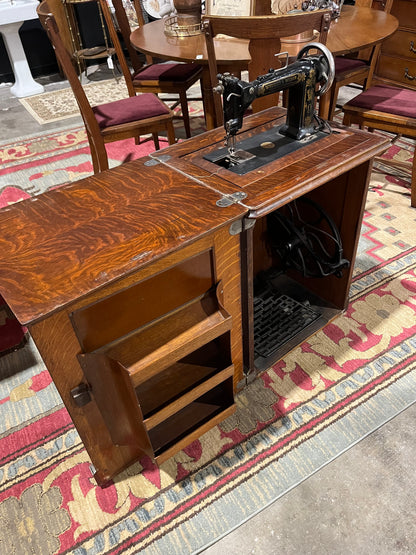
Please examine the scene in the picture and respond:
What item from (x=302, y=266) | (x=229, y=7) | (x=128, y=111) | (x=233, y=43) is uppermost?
(x=229, y=7)

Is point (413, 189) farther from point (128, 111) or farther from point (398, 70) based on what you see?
point (398, 70)

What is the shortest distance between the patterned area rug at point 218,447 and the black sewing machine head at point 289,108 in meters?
0.90

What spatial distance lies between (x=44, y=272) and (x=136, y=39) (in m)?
2.45

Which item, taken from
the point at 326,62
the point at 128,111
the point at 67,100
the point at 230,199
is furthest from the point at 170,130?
the point at 67,100

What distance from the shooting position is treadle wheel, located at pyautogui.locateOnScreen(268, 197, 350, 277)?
1.83 meters

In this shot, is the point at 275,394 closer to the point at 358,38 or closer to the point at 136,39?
the point at 358,38

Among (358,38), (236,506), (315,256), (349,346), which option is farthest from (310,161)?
(358,38)

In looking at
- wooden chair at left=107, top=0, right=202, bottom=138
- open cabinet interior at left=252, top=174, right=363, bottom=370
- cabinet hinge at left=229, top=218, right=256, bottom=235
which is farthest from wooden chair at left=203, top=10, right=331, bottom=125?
wooden chair at left=107, top=0, right=202, bottom=138

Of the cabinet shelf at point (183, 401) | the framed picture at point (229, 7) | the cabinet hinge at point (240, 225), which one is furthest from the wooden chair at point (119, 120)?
the cabinet shelf at point (183, 401)

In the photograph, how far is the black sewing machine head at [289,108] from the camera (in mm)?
1422

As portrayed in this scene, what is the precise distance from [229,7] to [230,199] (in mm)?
2215

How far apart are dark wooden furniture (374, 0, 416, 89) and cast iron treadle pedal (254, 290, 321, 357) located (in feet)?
10.2

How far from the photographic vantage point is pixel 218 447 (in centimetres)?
159

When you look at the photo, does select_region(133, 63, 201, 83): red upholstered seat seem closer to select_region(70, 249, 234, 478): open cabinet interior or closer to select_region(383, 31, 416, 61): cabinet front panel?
select_region(383, 31, 416, 61): cabinet front panel
